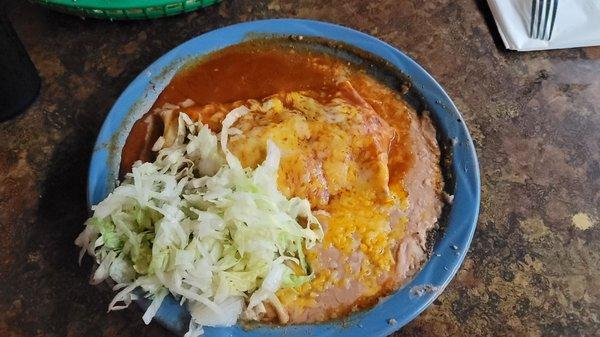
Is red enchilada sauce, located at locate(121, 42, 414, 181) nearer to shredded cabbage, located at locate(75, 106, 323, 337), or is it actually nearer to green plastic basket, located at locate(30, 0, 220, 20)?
green plastic basket, located at locate(30, 0, 220, 20)

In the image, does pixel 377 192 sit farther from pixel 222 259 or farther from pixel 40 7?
pixel 40 7

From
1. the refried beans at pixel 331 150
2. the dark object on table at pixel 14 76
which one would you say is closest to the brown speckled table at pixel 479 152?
the dark object on table at pixel 14 76

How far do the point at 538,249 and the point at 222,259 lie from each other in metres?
0.84

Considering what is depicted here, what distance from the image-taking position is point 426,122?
156 centimetres

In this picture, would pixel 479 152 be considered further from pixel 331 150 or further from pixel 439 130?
pixel 331 150

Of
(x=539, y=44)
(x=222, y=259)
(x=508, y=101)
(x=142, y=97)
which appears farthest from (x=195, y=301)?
(x=539, y=44)

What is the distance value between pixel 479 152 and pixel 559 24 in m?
0.57

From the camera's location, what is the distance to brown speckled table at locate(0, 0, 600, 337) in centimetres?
140

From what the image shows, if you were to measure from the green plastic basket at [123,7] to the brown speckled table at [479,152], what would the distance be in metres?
0.09

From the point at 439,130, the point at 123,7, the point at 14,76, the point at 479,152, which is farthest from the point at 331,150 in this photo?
the point at 14,76

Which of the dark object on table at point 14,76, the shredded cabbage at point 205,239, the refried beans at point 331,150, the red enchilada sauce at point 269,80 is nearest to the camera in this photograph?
the shredded cabbage at point 205,239

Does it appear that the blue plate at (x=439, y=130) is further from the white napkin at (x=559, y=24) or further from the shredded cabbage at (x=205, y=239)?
the white napkin at (x=559, y=24)

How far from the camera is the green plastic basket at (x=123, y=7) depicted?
5.35ft

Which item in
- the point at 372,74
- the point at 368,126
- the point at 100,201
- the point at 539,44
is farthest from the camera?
the point at 539,44
